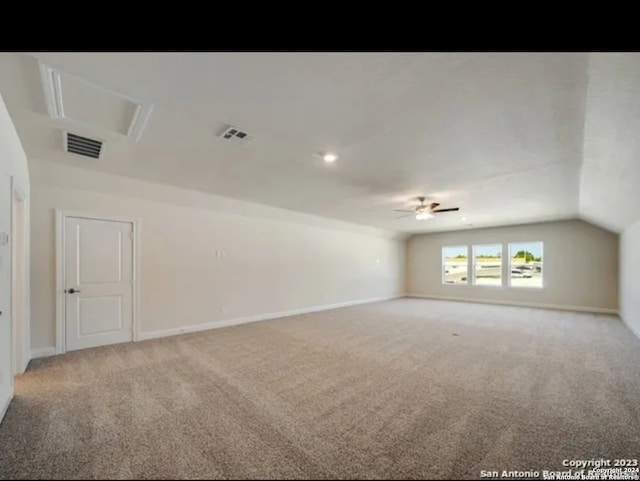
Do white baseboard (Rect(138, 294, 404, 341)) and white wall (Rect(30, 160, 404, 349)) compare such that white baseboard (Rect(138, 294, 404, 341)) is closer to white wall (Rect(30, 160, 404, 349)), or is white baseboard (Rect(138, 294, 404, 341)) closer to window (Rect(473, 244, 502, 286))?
white wall (Rect(30, 160, 404, 349))

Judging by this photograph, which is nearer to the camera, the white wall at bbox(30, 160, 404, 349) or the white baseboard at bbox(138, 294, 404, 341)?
the white wall at bbox(30, 160, 404, 349)

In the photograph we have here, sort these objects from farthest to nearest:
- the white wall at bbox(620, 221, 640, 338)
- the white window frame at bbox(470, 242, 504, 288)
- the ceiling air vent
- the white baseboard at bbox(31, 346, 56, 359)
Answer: the white window frame at bbox(470, 242, 504, 288) < the white wall at bbox(620, 221, 640, 338) < the white baseboard at bbox(31, 346, 56, 359) < the ceiling air vent

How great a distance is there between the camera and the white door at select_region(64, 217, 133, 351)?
13.3 ft

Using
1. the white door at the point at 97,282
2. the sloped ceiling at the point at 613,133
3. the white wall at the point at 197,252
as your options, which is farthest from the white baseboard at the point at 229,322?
the sloped ceiling at the point at 613,133

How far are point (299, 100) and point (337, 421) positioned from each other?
2.55 metres

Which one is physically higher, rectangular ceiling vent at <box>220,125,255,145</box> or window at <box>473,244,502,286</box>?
rectangular ceiling vent at <box>220,125,255,145</box>

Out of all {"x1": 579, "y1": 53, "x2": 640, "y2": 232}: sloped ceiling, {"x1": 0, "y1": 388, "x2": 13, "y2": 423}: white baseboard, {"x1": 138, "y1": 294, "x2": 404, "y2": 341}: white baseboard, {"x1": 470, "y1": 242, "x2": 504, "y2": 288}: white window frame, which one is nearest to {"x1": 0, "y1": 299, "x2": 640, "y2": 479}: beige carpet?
{"x1": 0, "y1": 388, "x2": 13, "y2": 423}: white baseboard

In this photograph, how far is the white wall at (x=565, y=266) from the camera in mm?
7180

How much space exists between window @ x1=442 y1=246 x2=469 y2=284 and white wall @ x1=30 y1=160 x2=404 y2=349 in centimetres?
402

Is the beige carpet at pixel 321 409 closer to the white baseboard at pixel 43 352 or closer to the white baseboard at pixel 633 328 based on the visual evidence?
the white baseboard at pixel 43 352

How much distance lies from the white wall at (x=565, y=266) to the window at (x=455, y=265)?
0.81 feet

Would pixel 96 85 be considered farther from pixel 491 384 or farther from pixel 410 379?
pixel 491 384

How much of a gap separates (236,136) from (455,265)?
914 centimetres
